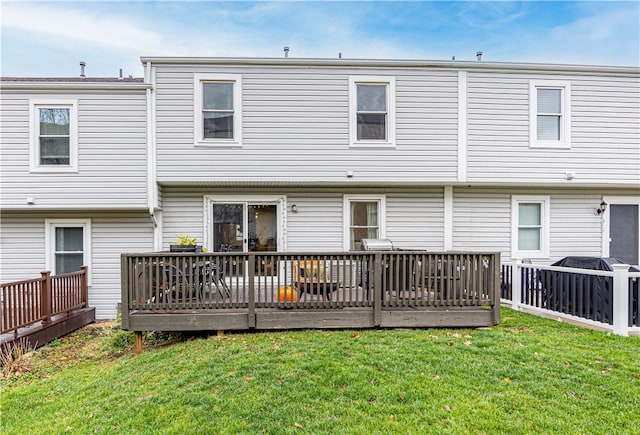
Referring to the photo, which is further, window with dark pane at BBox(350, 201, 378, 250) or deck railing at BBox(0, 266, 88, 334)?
window with dark pane at BBox(350, 201, 378, 250)

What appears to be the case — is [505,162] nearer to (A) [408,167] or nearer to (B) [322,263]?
(A) [408,167]

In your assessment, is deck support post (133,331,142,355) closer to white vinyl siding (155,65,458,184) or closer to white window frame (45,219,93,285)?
white vinyl siding (155,65,458,184)

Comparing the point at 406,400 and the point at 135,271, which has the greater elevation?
the point at 135,271

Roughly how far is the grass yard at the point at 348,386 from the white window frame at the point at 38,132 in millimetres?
4029

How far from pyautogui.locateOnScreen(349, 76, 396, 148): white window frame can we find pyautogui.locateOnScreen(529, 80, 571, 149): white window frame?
3195 mm

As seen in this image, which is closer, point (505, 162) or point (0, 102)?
point (0, 102)

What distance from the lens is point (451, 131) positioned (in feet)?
24.5

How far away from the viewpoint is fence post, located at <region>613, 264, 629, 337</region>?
15.9ft

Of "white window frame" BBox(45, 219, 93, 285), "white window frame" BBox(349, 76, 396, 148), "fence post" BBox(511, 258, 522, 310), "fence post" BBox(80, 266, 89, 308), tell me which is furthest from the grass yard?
"white window frame" BBox(349, 76, 396, 148)

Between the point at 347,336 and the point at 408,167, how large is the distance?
424 centimetres

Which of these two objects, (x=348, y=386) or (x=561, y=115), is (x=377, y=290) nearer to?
(x=348, y=386)

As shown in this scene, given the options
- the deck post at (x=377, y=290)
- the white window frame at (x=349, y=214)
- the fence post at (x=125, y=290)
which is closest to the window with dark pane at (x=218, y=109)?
the white window frame at (x=349, y=214)

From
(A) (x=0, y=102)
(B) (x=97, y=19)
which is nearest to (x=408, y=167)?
(A) (x=0, y=102)

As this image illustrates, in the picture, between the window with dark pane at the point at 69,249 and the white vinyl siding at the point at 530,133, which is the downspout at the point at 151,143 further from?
the white vinyl siding at the point at 530,133
